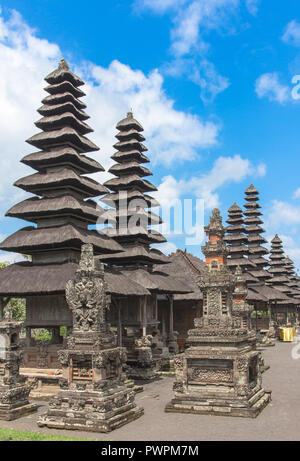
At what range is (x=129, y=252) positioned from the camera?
1148 inches

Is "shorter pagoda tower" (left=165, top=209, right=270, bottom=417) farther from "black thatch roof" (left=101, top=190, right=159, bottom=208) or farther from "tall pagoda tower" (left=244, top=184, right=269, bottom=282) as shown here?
"tall pagoda tower" (left=244, top=184, right=269, bottom=282)

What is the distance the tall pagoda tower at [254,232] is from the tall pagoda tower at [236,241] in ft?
5.51

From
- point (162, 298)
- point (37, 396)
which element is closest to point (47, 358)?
point (37, 396)

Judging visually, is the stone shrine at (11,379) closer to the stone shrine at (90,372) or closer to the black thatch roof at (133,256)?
the stone shrine at (90,372)

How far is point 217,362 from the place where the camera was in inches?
627

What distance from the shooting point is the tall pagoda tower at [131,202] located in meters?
29.7

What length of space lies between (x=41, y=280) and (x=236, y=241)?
3060 centimetres

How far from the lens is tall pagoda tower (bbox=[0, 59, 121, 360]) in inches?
877

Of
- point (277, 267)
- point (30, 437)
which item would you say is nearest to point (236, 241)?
point (277, 267)

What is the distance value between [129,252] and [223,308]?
12.9m

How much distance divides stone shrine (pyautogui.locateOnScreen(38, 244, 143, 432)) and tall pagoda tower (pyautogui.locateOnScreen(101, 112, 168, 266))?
13153mm

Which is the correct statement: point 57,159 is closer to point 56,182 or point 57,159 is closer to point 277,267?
point 56,182

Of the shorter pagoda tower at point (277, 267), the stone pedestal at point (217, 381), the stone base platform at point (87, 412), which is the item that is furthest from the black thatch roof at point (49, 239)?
the shorter pagoda tower at point (277, 267)
